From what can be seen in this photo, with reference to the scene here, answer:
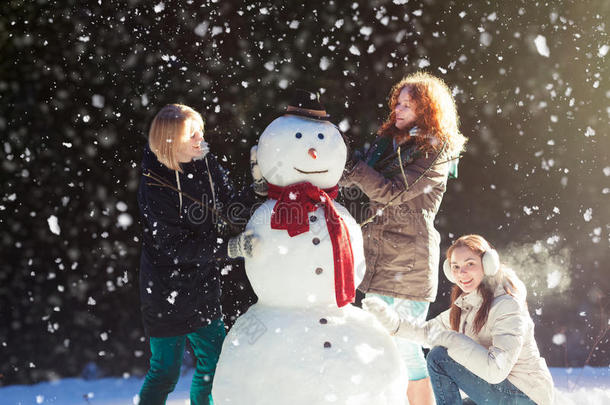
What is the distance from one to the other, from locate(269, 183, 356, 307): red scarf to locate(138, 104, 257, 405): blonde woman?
1.21 feet

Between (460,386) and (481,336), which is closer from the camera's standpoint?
(481,336)

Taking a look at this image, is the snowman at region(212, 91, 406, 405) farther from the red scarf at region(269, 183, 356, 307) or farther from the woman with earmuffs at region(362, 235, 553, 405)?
the woman with earmuffs at region(362, 235, 553, 405)

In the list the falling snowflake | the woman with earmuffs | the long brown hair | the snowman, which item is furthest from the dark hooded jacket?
the falling snowflake

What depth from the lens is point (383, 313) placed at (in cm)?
235

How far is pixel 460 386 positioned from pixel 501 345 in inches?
15.3

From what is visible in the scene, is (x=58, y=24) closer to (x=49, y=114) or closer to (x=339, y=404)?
(x=49, y=114)

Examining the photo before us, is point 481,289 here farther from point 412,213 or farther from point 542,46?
point 542,46

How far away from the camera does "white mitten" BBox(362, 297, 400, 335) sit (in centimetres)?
235

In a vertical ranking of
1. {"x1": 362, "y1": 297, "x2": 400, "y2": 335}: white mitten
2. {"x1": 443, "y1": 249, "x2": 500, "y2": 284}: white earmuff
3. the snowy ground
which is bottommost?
the snowy ground

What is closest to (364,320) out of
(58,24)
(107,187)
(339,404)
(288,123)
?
(339,404)

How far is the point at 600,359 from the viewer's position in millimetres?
4492

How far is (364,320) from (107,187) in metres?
2.21

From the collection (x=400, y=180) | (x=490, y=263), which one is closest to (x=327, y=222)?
(x=400, y=180)

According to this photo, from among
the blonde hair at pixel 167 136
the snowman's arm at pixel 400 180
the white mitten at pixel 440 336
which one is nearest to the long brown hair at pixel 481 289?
the white mitten at pixel 440 336
